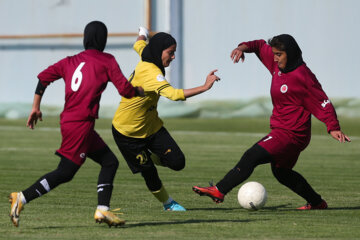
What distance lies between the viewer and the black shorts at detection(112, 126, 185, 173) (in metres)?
9.20

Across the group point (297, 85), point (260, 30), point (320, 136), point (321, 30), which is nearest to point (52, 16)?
point (260, 30)

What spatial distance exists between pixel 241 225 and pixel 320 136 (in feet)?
49.4

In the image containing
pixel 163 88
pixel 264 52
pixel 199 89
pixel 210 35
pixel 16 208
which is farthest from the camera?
pixel 210 35

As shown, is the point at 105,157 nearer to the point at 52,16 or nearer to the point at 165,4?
the point at 165,4

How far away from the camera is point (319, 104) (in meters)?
9.05

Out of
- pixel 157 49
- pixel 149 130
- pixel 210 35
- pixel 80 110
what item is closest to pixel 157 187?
pixel 149 130

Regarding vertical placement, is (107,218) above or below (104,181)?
below

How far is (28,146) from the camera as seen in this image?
62.7 feet

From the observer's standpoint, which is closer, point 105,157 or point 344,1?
point 105,157

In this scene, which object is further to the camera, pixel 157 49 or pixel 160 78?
pixel 157 49

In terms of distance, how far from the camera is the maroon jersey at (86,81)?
776 centimetres

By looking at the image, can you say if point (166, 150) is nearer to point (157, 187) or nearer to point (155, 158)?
point (155, 158)

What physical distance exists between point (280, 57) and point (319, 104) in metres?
0.67

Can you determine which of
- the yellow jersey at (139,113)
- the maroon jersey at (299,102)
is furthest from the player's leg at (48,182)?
the maroon jersey at (299,102)
